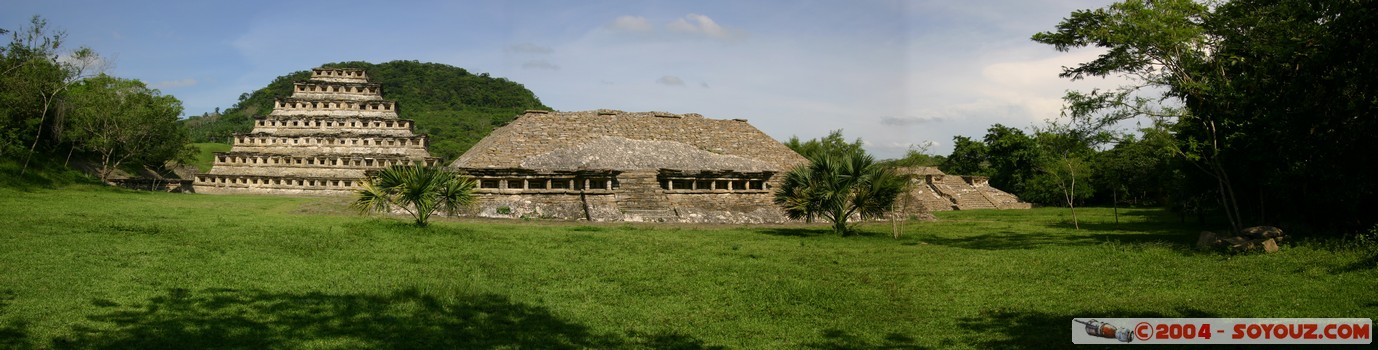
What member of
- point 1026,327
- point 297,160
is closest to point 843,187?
point 1026,327

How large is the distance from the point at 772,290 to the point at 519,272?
3.43m

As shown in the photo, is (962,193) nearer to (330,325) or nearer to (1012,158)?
(1012,158)

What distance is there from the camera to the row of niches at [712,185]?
1002 inches

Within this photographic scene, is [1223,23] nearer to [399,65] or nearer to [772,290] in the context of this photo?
[772,290]

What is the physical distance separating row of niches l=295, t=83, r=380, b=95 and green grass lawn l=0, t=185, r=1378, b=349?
27.5 meters

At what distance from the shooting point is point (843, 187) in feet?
61.1

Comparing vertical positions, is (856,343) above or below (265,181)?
below

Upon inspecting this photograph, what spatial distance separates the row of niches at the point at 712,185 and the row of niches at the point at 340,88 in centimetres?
2257

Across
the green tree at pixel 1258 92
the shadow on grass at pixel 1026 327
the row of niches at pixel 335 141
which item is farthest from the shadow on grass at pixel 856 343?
the row of niches at pixel 335 141

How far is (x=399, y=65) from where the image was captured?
8288 cm

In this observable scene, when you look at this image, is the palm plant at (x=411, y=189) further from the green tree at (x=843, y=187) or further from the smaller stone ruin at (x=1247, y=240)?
the smaller stone ruin at (x=1247, y=240)

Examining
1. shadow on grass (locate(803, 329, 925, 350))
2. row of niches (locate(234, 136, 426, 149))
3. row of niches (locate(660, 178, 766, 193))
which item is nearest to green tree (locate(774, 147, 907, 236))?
row of niches (locate(660, 178, 766, 193))

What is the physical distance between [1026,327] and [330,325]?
20.4ft

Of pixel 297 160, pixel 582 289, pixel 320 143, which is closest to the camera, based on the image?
pixel 582 289
